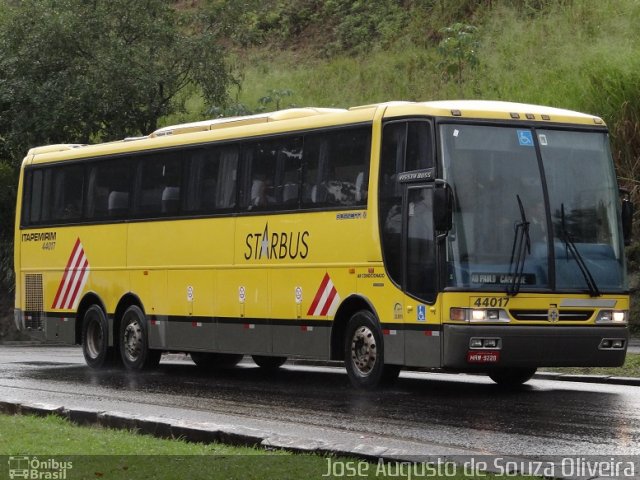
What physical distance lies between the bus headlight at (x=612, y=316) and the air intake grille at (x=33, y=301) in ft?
36.4

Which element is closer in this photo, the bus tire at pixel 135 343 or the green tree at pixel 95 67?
the bus tire at pixel 135 343

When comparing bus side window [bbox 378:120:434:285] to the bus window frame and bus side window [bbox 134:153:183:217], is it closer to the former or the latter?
the bus window frame

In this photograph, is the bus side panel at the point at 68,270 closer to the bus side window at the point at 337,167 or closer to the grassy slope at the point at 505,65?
Result: the bus side window at the point at 337,167

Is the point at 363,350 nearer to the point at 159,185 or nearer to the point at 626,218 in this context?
the point at 626,218

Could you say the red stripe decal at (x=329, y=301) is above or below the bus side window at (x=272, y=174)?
below

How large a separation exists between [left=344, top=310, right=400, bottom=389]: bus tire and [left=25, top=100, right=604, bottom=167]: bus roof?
8.26 feet

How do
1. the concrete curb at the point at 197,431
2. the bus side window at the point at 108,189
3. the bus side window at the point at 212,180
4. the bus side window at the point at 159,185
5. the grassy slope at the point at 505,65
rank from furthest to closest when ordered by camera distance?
the grassy slope at the point at 505,65
the bus side window at the point at 108,189
the bus side window at the point at 159,185
the bus side window at the point at 212,180
the concrete curb at the point at 197,431

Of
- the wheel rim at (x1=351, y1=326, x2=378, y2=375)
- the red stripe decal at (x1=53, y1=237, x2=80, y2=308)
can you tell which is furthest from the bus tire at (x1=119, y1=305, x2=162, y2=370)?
the wheel rim at (x1=351, y1=326, x2=378, y2=375)

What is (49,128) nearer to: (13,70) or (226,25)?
(13,70)

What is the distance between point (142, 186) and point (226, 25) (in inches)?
516

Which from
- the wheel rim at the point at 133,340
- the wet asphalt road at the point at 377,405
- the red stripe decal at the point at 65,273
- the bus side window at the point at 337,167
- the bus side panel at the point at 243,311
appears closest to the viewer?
the wet asphalt road at the point at 377,405

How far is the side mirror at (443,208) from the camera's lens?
15834 millimetres

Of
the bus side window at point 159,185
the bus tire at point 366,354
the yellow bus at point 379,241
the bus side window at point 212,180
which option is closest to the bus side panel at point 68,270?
the yellow bus at point 379,241

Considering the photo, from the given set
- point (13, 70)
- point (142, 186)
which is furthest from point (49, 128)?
point (142, 186)
